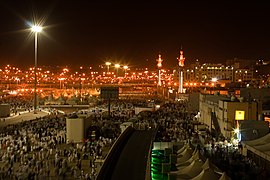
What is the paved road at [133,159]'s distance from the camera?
7.31m

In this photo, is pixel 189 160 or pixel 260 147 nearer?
pixel 189 160

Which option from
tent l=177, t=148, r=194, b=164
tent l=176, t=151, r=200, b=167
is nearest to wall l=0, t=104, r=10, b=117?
tent l=177, t=148, r=194, b=164

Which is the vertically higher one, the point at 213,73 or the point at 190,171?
the point at 213,73

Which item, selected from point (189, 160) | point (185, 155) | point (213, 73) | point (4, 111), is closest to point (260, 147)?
point (185, 155)

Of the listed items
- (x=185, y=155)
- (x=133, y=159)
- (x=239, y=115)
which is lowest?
(x=133, y=159)

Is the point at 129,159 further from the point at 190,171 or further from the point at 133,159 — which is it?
the point at 190,171

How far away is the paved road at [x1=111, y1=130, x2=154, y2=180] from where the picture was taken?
7.31 meters

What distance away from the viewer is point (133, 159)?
859 cm

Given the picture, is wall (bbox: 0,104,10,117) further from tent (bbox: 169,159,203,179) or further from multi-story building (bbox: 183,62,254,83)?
multi-story building (bbox: 183,62,254,83)

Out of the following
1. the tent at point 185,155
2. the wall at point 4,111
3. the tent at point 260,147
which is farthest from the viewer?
the wall at point 4,111

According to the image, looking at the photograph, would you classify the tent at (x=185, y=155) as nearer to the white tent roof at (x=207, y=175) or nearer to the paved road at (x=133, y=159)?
the paved road at (x=133, y=159)

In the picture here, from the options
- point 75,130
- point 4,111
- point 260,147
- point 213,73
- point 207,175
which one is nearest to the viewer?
point 207,175

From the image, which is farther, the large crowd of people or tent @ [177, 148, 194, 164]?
the large crowd of people

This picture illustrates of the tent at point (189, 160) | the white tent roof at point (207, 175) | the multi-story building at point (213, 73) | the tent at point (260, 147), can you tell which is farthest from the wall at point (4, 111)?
the multi-story building at point (213, 73)
